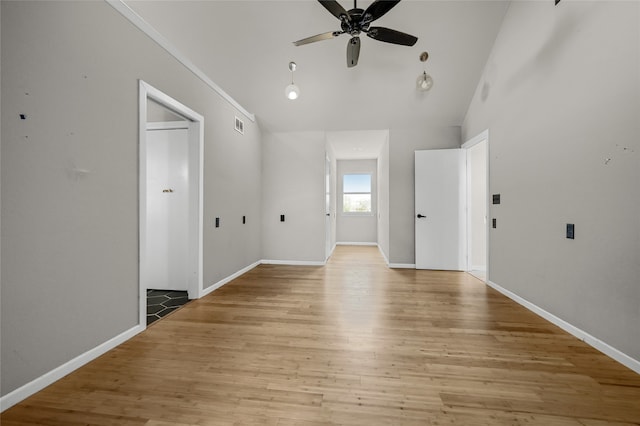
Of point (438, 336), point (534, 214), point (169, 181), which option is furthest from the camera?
point (169, 181)

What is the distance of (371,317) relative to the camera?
8.60ft

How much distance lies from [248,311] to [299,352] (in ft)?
3.29

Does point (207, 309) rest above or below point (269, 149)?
below

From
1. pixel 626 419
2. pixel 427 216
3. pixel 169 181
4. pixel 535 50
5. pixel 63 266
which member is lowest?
pixel 626 419

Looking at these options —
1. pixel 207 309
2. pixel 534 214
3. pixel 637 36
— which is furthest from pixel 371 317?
pixel 637 36

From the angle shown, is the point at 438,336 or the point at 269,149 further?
the point at 269,149

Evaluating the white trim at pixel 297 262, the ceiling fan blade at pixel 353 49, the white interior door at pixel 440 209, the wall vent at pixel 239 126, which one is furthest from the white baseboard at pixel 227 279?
the ceiling fan blade at pixel 353 49

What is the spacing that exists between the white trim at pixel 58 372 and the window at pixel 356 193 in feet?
22.1

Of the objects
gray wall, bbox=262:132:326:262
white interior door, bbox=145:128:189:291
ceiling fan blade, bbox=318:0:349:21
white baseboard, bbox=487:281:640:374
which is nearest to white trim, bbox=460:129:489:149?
white baseboard, bbox=487:281:640:374

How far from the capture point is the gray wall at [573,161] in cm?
185

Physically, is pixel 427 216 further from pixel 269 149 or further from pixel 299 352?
pixel 299 352

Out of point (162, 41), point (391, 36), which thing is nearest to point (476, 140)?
point (391, 36)

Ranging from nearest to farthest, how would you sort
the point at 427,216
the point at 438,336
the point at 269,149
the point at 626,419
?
the point at 626,419, the point at 438,336, the point at 427,216, the point at 269,149

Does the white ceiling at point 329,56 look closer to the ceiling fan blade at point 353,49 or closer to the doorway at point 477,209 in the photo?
the ceiling fan blade at point 353,49
